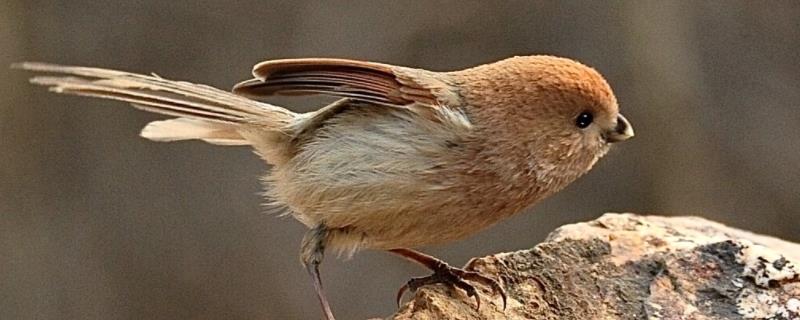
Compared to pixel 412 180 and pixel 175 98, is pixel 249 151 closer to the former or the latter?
pixel 175 98

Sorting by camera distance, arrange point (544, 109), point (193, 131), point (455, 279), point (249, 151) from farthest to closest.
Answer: point (249, 151)
point (193, 131)
point (455, 279)
point (544, 109)

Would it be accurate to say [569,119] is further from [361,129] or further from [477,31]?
[477,31]

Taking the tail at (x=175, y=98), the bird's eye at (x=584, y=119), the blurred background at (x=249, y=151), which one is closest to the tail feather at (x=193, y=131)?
the tail at (x=175, y=98)

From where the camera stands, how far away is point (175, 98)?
8.13 feet

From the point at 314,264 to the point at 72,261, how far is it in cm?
193

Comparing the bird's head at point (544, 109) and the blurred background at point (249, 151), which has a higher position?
the bird's head at point (544, 109)

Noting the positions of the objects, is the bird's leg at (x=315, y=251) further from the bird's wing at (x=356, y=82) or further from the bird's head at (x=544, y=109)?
the bird's head at (x=544, y=109)

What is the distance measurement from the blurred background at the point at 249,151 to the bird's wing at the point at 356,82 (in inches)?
60.7

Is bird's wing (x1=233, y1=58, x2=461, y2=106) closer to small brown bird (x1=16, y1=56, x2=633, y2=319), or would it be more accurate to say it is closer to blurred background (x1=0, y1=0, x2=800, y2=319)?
small brown bird (x1=16, y1=56, x2=633, y2=319)

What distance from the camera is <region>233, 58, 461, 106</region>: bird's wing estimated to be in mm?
2256

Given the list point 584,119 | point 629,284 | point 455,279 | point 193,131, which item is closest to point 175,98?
point 193,131

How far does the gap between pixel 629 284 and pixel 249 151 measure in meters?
1.90

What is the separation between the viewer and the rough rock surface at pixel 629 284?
2316 millimetres

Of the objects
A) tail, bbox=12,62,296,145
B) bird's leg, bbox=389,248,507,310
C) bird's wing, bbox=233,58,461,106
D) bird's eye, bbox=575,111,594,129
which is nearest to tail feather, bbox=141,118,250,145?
tail, bbox=12,62,296,145
